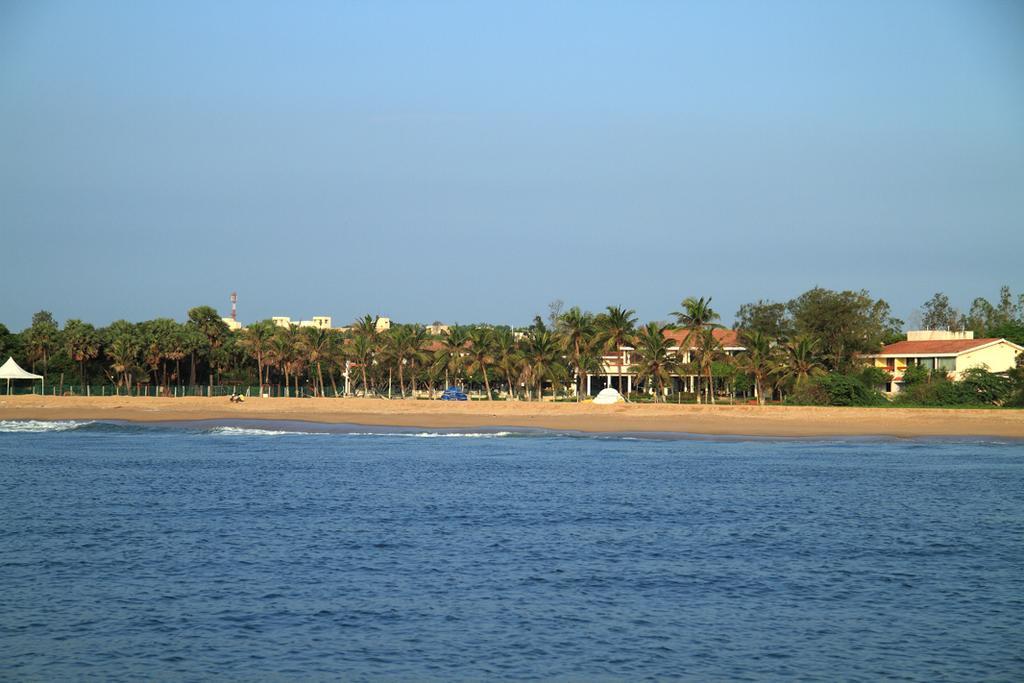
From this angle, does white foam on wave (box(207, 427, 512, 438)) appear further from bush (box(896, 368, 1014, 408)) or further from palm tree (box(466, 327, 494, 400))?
palm tree (box(466, 327, 494, 400))

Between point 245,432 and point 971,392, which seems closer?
point 245,432

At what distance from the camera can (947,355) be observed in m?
82.8

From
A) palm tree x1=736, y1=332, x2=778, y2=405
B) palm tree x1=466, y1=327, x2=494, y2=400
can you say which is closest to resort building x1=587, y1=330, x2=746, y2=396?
palm tree x1=466, y1=327, x2=494, y2=400

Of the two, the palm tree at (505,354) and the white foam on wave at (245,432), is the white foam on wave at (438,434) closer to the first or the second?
the white foam on wave at (245,432)

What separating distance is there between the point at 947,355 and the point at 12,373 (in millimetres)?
76603

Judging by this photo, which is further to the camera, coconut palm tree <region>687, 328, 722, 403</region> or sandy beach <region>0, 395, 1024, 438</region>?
coconut palm tree <region>687, 328, 722, 403</region>

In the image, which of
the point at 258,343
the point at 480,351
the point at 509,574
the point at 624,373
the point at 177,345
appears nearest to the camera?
the point at 509,574

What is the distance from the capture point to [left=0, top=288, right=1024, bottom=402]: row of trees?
80.6 metres

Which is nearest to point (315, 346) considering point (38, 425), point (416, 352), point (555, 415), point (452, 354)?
point (416, 352)

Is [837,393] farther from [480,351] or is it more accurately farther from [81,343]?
[81,343]

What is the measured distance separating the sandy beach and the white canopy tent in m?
5.23

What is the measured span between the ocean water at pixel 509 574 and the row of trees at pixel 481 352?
139ft

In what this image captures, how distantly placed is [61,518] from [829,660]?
62.3 ft

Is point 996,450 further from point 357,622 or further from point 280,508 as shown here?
point 357,622
